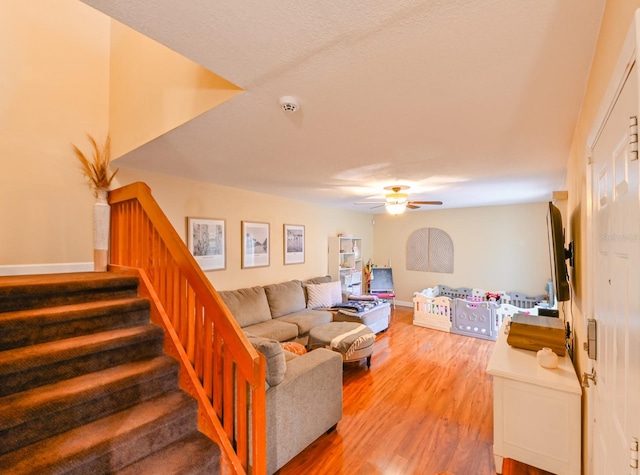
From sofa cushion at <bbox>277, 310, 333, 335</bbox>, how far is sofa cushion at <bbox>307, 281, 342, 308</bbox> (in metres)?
0.30

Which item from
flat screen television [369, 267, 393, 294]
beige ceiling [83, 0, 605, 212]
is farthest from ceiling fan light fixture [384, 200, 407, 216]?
flat screen television [369, 267, 393, 294]

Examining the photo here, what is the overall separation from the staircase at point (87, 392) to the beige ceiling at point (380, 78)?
1.31 meters

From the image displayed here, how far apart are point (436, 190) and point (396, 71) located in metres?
3.09

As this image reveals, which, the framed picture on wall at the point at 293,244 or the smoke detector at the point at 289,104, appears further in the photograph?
the framed picture on wall at the point at 293,244

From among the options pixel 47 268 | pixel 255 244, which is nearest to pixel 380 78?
pixel 47 268

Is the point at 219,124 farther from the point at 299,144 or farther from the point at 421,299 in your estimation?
the point at 421,299

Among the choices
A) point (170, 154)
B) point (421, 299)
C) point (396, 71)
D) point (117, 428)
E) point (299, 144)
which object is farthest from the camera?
point (421, 299)

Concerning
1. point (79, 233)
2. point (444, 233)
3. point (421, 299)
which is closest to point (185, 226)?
point (79, 233)

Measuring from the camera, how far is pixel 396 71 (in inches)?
50.6

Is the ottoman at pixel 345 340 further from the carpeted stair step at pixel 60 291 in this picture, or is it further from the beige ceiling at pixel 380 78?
the carpeted stair step at pixel 60 291

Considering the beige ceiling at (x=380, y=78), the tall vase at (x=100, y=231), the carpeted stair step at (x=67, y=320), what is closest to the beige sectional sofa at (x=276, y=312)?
the tall vase at (x=100, y=231)

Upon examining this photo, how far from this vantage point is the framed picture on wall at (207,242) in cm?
348

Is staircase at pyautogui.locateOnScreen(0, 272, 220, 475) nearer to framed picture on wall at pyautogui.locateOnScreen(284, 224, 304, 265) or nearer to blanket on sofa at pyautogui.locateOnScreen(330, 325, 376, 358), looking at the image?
blanket on sofa at pyautogui.locateOnScreen(330, 325, 376, 358)

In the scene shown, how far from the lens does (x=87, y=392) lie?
1.50 metres
